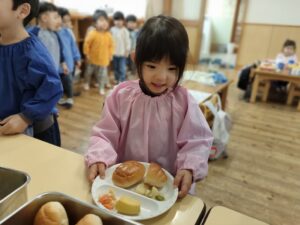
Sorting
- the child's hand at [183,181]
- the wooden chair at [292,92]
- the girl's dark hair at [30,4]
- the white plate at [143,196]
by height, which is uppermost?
the girl's dark hair at [30,4]

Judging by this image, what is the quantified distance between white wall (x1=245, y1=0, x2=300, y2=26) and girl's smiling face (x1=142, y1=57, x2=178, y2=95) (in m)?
5.39

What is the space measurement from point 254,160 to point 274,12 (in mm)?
4149

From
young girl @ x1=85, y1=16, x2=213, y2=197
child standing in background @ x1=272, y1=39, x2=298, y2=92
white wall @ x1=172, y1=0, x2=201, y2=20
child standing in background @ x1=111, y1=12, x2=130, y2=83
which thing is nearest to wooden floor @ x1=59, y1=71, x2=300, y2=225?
child standing in background @ x1=272, y1=39, x2=298, y2=92

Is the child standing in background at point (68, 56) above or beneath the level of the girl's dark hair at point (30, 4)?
beneath

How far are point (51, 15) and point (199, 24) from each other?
379cm

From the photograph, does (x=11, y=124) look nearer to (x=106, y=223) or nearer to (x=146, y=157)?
(x=146, y=157)

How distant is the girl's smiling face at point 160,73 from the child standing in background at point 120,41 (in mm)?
3304

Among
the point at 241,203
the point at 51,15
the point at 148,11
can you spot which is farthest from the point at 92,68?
the point at 241,203

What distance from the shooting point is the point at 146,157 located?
841 mm

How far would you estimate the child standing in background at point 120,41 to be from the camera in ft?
12.8

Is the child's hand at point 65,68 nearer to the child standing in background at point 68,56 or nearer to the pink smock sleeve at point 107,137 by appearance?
the child standing in background at point 68,56

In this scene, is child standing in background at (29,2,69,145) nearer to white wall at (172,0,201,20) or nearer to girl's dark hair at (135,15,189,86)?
girl's dark hair at (135,15,189,86)

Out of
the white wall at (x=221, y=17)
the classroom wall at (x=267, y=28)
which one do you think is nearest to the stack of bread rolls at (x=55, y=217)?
the classroom wall at (x=267, y=28)

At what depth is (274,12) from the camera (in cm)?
530
